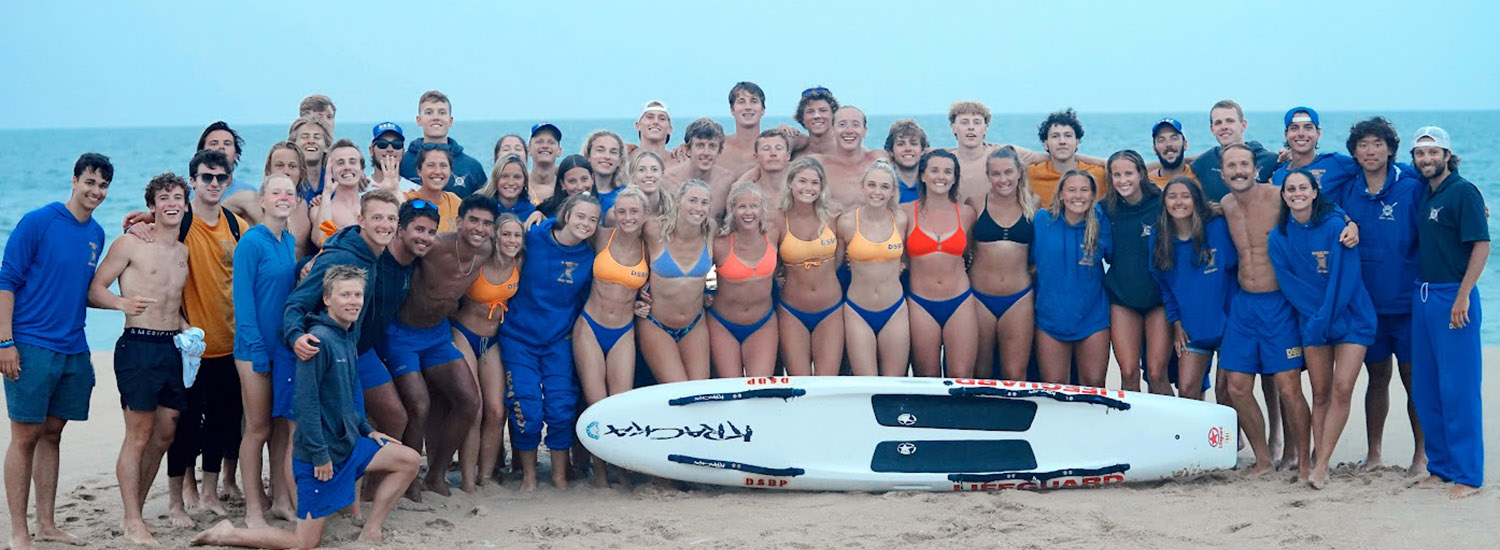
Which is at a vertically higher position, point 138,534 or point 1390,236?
point 1390,236

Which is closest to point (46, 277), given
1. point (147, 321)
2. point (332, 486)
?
point (147, 321)

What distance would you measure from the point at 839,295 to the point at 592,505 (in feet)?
5.73

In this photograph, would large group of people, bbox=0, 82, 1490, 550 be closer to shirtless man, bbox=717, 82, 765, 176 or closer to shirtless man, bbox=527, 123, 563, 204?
shirtless man, bbox=527, 123, 563, 204

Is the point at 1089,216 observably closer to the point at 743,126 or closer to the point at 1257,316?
the point at 1257,316

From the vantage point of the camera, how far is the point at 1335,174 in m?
6.77

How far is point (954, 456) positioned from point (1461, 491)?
2.42 m

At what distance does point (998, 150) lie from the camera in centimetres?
734

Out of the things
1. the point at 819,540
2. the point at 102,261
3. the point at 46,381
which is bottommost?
the point at 819,540

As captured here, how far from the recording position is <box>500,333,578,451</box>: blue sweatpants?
6867mm

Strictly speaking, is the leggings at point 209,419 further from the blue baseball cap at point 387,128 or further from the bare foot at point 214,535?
the blue baseball cap at point 387,128

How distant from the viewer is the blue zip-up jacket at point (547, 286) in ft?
22.3

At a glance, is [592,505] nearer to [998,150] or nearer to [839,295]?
[839,295]

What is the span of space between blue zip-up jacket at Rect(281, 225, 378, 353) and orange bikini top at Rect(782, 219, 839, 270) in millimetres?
2169

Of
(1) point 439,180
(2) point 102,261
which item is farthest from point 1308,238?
(2) point 102,261
